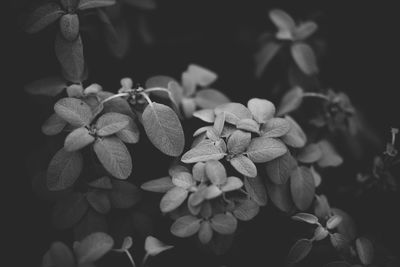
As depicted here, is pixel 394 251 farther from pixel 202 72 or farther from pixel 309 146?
pixel 202 72

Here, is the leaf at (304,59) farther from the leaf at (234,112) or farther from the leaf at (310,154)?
the leaf at (234,112)

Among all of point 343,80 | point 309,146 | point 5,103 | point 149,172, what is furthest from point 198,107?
point 343,80

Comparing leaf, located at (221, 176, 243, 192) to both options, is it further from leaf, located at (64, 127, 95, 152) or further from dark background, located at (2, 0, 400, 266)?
dark background, located at (2, 0, 400, 266)

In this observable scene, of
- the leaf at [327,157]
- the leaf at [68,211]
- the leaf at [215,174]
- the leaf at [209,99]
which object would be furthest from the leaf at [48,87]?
the leaf at [327,157]

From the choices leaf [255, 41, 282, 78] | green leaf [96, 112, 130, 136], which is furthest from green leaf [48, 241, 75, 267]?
leaf [255, 41, 282, 78]

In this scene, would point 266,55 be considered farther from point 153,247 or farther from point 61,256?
point 61,256

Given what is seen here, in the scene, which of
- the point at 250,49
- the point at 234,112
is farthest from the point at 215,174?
the point at 250,49
